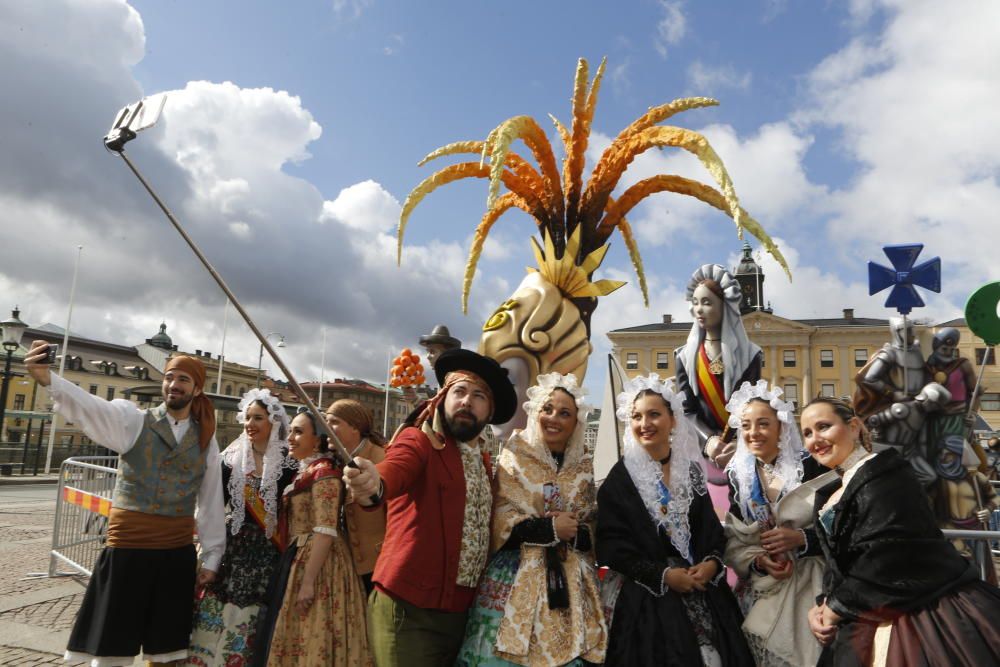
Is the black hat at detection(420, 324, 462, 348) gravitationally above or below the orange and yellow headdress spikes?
below

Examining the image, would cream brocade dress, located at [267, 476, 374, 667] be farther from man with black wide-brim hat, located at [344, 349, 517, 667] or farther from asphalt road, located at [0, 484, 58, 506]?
asphalt road, located at [0, 484, 58, 506]

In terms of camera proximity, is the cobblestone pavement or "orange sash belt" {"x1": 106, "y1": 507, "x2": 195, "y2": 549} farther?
the cobblestone pavement

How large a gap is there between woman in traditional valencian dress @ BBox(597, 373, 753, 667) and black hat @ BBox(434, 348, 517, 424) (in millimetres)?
570

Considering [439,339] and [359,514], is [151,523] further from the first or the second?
[439,339]

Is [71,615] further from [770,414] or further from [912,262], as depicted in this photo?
[912,262]

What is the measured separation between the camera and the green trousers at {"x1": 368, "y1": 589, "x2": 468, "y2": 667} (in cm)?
257

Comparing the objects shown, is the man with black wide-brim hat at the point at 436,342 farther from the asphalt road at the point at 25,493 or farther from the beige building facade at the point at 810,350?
the beige building facade at the point at 810,350

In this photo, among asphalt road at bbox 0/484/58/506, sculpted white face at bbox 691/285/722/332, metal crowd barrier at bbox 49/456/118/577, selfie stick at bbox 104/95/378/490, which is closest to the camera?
selfie stick at bbox 104/95/378/490

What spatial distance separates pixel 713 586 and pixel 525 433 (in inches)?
41.6

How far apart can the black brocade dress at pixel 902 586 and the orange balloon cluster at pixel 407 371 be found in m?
6.58

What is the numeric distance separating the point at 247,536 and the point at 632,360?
5946 cm

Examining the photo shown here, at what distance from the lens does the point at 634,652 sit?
255 cm

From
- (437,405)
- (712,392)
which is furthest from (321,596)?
(712,392)

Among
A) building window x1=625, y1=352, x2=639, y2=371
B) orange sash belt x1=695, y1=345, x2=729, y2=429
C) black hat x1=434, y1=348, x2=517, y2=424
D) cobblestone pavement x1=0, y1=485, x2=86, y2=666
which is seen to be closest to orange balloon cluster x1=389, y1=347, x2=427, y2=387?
cobblestone pavement x1=0, y1=485, x2=86, y2=666
